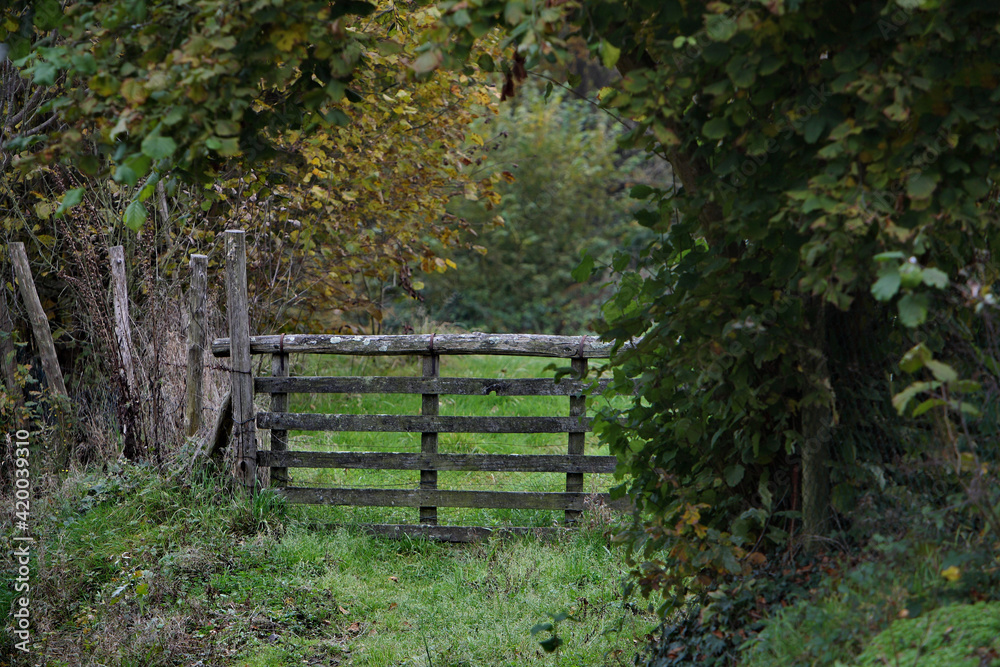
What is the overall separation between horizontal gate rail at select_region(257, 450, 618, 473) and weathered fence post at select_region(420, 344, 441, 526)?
68 millimetres

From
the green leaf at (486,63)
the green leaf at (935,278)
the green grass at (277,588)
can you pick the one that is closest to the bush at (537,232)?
the green grass at (277,588)

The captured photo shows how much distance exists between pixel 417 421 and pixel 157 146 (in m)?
3.92

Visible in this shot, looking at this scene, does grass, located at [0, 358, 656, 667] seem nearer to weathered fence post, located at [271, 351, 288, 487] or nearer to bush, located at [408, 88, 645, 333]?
weathered fence post, located at [271, 351, 288, 487]

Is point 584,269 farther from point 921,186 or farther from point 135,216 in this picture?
point 135,216

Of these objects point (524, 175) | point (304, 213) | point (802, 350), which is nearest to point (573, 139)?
point (524, 175)

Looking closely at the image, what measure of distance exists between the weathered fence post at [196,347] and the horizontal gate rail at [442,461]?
564 mm

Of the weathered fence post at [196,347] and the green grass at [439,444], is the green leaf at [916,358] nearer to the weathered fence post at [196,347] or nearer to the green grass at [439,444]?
the green grass at [439,444]

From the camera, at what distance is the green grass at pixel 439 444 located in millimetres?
6242

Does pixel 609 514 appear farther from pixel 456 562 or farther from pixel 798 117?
pixel 798 117

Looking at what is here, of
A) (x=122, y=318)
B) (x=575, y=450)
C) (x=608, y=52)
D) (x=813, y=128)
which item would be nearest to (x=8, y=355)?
(x=122, y=318)

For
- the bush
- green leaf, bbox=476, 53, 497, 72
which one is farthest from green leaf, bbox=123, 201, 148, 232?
the bush

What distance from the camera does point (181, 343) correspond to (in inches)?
261

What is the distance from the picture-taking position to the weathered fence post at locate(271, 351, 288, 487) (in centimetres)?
616

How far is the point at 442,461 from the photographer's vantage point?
19.9 ft
